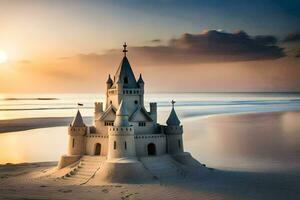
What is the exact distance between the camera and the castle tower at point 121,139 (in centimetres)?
3838

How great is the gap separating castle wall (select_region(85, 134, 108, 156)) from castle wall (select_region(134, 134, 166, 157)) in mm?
2551

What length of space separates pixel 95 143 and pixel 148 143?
4404 mm

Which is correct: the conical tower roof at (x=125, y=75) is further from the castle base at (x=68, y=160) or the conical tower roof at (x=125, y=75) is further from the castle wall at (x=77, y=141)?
the castle base at (x=68, y=160)

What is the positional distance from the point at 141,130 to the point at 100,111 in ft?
13.5

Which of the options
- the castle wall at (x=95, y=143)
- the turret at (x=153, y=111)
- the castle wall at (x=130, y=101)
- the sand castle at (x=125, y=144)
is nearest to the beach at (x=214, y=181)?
the sand castle at (x=125, y=144)

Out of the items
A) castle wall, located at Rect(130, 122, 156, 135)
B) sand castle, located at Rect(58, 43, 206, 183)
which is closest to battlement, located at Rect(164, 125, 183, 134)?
sand castle, located at Rect(58, 43, 206, 183)

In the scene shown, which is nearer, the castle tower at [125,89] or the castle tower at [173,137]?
the castle tower at [125,89]

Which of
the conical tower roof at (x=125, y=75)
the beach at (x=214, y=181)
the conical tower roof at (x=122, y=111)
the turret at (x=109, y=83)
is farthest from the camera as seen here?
the turret at (x=109, y=83)

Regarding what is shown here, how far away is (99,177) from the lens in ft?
121

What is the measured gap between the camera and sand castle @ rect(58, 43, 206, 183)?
123ft

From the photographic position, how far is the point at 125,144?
3853 cm

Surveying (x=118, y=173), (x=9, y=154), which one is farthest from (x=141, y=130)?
(x=9, y=154)

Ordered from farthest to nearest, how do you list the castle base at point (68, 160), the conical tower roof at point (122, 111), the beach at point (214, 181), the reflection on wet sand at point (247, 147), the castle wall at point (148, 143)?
the reflection on wet sand at point (247, 147) → the castle base at point (68, 160) → the castle wall at point (148, 143) → the conical tower roof at point (122, 111) → the beach at point (214, 181)

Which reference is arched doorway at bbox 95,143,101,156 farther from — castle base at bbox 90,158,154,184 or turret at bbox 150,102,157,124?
turret at bbox 150,102,157,124
